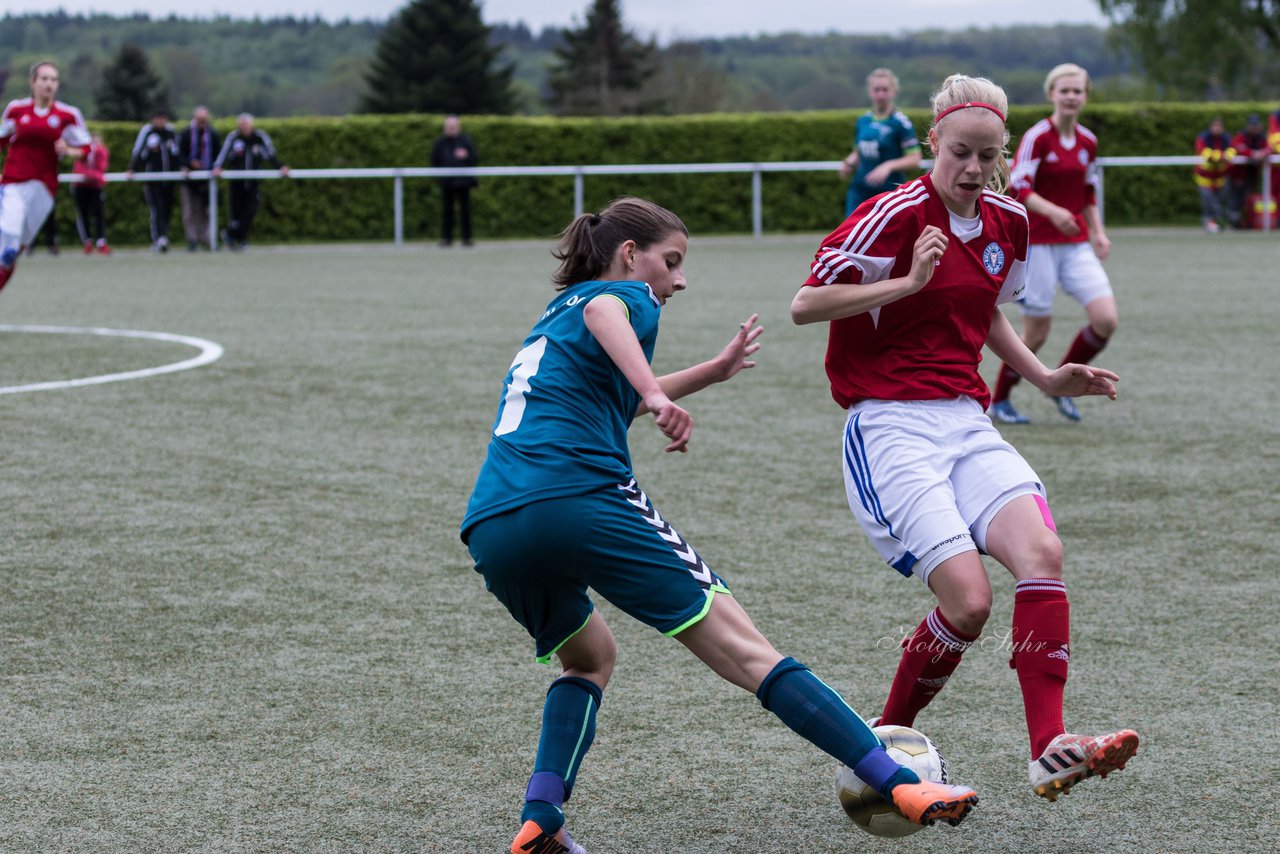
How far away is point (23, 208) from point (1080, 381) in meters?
11.6

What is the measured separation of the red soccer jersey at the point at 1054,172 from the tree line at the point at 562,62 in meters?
8.07

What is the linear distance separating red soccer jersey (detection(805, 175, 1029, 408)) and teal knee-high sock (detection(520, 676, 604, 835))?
3.60 ft

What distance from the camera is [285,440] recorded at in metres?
8.77

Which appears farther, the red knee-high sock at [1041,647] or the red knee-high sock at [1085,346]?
the red knee-high sock at [1085,346]

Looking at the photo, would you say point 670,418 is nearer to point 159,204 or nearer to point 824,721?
point 824,721

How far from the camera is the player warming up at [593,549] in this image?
3.34 metres

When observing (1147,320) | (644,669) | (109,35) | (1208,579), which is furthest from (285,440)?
(109,35)

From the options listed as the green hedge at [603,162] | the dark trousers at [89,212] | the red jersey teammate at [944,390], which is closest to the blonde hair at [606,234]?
the red jersey teammate at [944,390]

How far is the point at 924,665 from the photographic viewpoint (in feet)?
13.0

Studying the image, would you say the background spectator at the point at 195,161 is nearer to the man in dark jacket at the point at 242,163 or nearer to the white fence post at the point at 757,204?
the man in dark jacket at the point at 242,163

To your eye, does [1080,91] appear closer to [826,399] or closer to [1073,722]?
[826,399]

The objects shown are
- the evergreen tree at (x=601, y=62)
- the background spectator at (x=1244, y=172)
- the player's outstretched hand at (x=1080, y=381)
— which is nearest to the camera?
the player's outstretched hand at (x=1080, y=381)

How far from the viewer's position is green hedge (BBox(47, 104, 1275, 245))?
29.9m

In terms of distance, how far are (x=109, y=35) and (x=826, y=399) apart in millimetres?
129215
